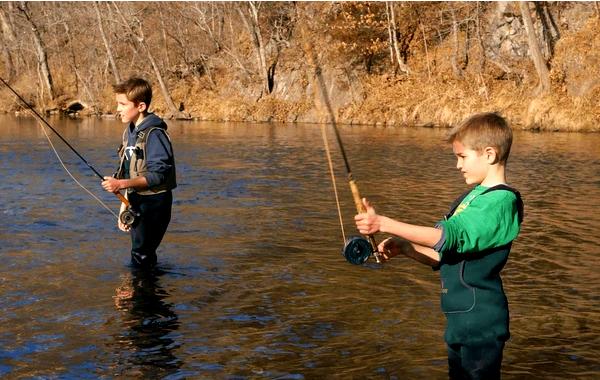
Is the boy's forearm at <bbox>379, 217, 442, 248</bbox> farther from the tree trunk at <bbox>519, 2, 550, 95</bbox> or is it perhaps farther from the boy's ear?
the tree trunk at <bbox>519, 2, 550, 95</bbox>

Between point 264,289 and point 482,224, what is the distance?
15.0 feet

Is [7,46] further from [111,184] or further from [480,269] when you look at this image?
[480,269]

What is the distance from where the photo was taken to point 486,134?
396cm

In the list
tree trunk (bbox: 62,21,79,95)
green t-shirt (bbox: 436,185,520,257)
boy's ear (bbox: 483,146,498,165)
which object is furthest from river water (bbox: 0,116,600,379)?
tree trunk (bbox: 62,21,79,95)

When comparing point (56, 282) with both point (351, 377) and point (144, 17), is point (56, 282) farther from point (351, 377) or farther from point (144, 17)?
point (144, 17)

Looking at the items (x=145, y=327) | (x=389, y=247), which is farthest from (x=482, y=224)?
(x=145, y=327)

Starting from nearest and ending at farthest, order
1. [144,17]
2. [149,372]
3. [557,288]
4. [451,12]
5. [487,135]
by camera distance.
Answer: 1. [487,135]
2. [149,372]
3. [557,288]
4. [451,12]
5. [144,17]

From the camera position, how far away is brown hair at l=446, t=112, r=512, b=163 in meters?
3.96

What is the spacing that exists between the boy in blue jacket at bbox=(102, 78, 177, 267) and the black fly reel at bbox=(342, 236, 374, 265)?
341 centimetres

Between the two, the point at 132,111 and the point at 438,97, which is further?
the point at 438,97

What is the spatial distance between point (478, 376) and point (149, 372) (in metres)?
2.55

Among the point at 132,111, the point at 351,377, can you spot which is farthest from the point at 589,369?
the point at 132,111

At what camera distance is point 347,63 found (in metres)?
42.4

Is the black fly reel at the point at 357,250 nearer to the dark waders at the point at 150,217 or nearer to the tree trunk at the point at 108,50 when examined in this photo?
the dark waders at the point at 150,217
